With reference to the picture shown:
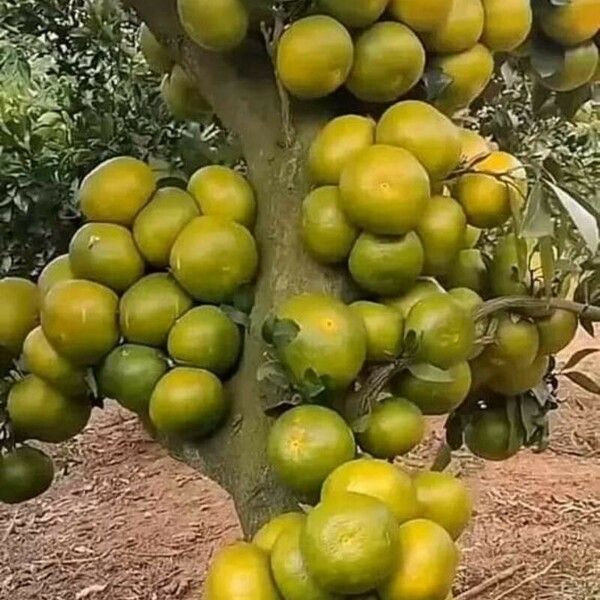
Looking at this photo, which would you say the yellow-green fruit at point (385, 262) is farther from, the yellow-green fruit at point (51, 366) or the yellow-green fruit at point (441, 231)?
the yellow-green fruit at point (51, 366)

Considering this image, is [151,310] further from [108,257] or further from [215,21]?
[215,21]

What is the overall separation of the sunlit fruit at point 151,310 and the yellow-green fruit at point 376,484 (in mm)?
188

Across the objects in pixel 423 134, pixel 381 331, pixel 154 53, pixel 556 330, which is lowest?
pixel 556 330

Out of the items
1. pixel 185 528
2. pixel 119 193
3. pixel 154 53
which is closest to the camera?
pixel 119 193

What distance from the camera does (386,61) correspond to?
0.75 metres

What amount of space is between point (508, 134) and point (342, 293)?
0.41 m

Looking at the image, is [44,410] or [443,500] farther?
[44,410]

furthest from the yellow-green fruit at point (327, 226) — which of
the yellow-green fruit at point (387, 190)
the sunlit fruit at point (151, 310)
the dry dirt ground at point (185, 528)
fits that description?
the dry dirt ground at point (185, 528)

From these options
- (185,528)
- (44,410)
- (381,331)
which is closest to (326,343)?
(381,331)

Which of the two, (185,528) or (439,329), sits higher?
(439,329)

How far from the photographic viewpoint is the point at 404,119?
2.48 ft

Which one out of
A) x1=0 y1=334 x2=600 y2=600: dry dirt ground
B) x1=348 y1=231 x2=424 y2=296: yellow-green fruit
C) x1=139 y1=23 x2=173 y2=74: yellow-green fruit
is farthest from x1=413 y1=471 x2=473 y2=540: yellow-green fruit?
x1=0 y1=334 x2=600 y2=600: dry dirt ground

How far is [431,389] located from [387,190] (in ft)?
0.50

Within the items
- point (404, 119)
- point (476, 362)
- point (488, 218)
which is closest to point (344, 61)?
point (404, 119)
